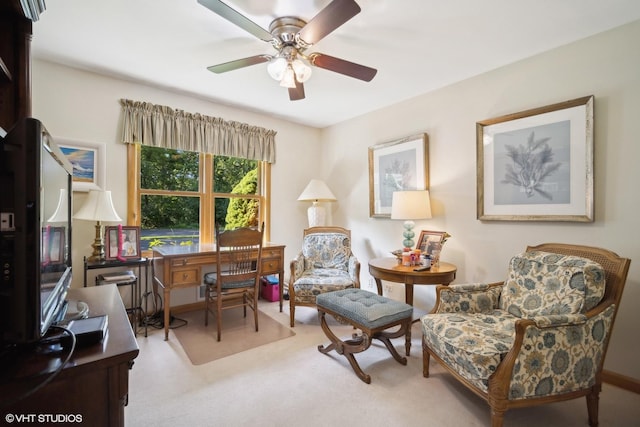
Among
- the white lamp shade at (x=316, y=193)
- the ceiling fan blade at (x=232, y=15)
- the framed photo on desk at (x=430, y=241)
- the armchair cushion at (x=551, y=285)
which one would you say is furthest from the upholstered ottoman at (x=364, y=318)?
the ceiling fan blade at (x=232, y=15)

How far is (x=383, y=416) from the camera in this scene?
65.4 inches

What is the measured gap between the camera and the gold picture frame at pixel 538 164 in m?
2.14

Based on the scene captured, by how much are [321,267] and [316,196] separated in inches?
35.6

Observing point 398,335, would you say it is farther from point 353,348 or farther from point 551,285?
point 551,285

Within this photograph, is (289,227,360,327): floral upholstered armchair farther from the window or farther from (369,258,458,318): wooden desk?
the window

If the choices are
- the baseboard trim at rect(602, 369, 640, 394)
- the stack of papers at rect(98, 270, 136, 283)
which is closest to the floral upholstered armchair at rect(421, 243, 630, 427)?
the baseboard trim at rect(602, 369, 640, 394)

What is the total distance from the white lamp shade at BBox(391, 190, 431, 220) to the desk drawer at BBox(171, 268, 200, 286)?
205cm

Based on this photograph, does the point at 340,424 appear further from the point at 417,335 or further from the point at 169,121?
the point at 169,121

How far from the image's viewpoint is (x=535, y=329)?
1.43 meters

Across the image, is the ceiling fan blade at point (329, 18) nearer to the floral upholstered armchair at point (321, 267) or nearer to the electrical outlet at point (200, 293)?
the floral upholstered armchair at point (321, 267)

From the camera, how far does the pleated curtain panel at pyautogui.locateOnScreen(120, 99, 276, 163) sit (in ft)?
9.68

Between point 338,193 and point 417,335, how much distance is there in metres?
2.18

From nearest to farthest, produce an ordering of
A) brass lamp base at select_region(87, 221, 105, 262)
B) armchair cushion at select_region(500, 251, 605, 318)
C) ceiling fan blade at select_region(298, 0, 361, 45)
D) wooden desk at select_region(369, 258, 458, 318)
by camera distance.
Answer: ceiling fan blade at select_region(298, 0, 361, 45) → armchair cushion at select_region(500, 251, 605, 318) → wooden desk at select_region(369, 258, 458, 318) → brass lamp base at select_region(87, 221, 105, 262)

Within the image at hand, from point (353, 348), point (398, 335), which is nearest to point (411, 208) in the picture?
point (398, 335)
